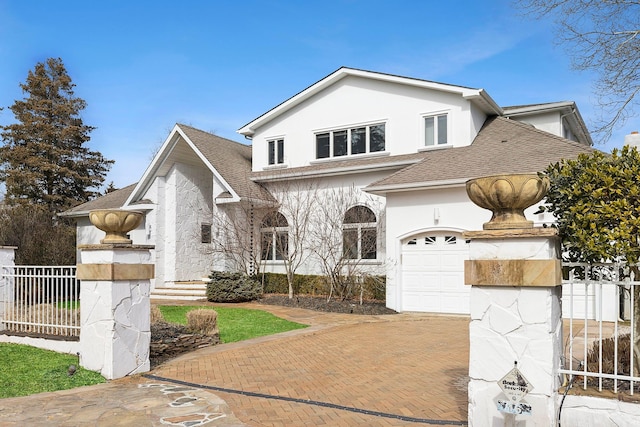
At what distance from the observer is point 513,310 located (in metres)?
4.54

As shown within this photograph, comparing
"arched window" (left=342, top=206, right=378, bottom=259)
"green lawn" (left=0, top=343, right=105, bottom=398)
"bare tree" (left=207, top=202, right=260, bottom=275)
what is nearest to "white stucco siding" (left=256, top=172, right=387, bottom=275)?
"arched window" (left=342, top=206, right=378, bottom=259)

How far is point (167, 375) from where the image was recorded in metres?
7.48

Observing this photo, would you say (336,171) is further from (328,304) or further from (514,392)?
(514,392)

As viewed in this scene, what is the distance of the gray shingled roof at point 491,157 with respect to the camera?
14016 mm

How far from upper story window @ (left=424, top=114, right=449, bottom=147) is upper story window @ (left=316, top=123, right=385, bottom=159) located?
1.65 m

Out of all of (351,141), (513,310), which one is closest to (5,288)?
(513,310)

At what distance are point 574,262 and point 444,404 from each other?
88.2 inches

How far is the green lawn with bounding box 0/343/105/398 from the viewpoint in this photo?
6.81 metres

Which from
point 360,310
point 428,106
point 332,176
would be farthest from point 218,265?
point 428,106

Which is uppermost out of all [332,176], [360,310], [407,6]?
[407,6]

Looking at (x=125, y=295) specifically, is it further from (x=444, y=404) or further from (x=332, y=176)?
(x=332, y=176)

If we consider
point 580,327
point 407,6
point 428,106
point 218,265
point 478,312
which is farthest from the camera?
point 218,265

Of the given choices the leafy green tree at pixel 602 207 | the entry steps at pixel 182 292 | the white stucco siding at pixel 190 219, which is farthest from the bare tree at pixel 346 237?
the leafy green tree at pixel 602 207

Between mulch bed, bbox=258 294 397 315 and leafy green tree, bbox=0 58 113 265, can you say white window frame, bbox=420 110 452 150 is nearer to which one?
mulch bed, bbox=258 294 397 315
